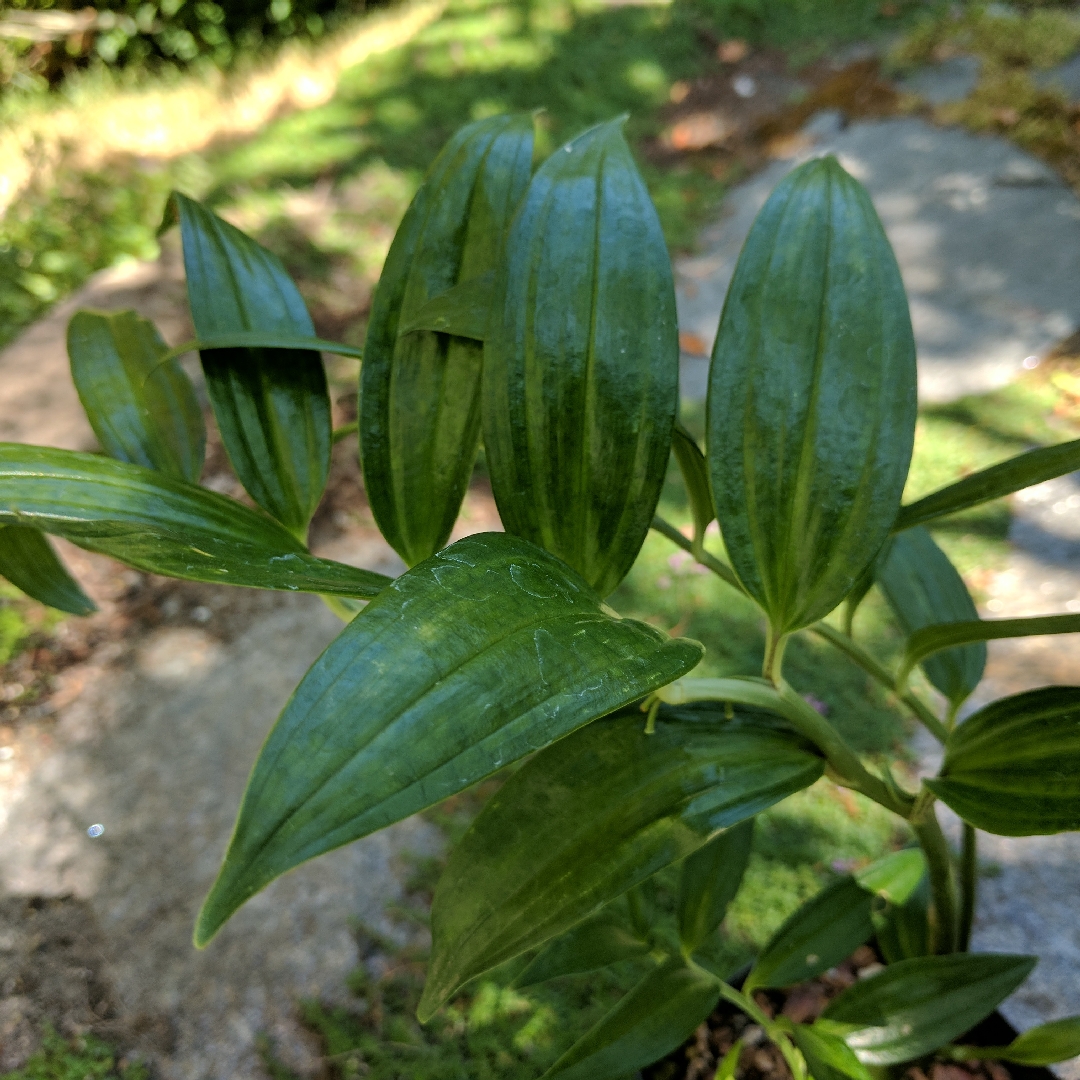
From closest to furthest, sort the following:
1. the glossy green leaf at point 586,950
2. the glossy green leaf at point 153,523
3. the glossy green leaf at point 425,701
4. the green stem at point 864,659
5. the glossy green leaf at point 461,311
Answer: the glossy green leaf at point 425,701
the glossy green leaf at point 153,523
the glossy green leaf at point 461,311
the green stem at point 864,659
the glossy green leaf at point 586,950

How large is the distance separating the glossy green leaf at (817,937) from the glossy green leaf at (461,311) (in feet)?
1.92

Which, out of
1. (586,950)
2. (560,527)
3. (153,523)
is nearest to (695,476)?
(560,527)

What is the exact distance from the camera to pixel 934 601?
0.78m

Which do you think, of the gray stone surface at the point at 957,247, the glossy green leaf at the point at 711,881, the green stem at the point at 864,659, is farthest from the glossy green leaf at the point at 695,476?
the gray stone surface at the point at 957,247

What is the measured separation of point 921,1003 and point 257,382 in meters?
0.74

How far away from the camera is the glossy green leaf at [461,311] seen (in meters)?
0.54

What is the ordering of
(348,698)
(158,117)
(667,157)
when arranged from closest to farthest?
(348,698)
(667,157)
(158,117)

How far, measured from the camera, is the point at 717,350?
0.50m

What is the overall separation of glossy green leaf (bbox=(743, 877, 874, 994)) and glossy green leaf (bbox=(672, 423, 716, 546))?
1.27 feet

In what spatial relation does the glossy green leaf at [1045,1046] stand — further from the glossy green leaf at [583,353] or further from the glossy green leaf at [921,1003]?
the glossy green leaf at [583,353]

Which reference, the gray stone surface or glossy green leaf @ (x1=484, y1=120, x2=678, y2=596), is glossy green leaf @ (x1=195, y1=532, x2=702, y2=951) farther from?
the gray stone surface

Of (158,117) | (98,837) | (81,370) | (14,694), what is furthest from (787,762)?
(158,117)

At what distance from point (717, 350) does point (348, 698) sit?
311 mm

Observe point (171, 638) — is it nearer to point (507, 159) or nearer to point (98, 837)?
point (98, 837)
